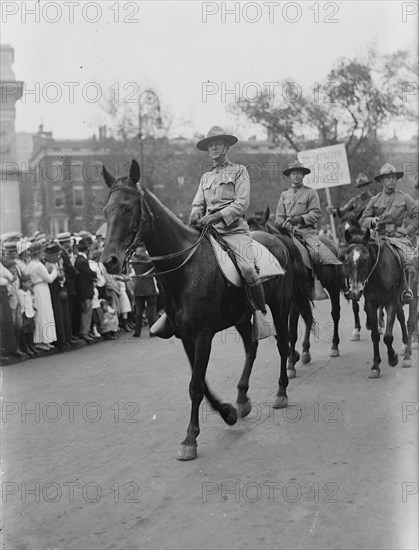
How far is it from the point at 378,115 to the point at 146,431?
85.5ft

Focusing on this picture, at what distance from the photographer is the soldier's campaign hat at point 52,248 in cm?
1158

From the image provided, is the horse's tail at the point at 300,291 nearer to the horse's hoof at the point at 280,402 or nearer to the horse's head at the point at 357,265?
the horse's head at the point at 357,265

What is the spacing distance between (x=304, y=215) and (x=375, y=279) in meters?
1.37

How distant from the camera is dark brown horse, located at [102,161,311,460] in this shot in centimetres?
513

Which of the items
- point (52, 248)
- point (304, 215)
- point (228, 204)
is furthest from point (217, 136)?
point (52, 248)

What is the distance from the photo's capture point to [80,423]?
659 centimetres

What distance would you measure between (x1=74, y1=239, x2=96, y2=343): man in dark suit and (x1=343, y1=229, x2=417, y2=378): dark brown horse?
5547 millimetres

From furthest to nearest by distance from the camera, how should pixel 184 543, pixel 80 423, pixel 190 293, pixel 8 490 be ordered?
pixel 80 423 → pixel 190 293 → pixel 8 490 → pixel 184 543

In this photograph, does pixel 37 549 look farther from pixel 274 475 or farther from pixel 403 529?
pixel 403 529

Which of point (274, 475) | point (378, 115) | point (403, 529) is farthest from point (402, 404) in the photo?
point (378, 115)

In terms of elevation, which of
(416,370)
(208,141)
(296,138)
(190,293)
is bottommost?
(416,370)

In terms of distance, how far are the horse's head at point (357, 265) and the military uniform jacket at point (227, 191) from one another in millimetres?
2253

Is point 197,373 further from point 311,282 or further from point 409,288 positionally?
point 409,288

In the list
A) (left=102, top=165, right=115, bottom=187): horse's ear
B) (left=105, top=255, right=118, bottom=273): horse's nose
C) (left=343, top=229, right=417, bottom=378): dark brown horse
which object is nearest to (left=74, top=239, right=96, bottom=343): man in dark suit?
(left=343, top=229, right=417, bottom=378): dark brown horse
